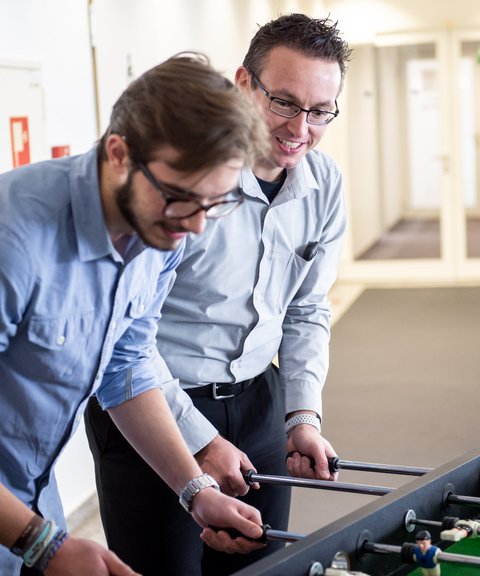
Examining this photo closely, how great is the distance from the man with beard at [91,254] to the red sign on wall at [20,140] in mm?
2031

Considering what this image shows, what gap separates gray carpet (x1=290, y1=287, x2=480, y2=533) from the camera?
4840 mm

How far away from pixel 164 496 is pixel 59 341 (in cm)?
76

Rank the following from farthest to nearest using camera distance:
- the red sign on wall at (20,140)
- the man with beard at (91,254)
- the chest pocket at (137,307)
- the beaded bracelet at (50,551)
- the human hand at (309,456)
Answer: the red sign on wall at (20,140) < the human hand at (309,456) < the chest pocket at (137,307) < the beaded bracelet at (50,551) < the man with beard at (91,254)

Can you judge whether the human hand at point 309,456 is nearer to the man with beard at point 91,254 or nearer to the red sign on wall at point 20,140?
the man with beard at point 91,254

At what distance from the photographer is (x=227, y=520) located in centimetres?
191

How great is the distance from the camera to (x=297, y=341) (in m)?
2.57

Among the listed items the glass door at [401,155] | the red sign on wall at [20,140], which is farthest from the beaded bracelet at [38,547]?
the glass door at [401,155]

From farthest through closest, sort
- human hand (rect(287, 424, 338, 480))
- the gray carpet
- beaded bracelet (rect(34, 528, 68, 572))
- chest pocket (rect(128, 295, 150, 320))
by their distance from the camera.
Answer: the gray carpet
human hand (rect(287, 424, 338, 480))
chest pocket (rect(128, 295, 150, 320))
beaded bracelet (rect(34, 528, 68, 572))

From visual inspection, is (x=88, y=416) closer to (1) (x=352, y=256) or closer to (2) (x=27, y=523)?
(2) (x=27, y=523)

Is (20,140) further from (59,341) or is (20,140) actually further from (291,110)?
(59,341)

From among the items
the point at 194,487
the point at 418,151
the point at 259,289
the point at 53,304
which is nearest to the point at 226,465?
the point at 194,487

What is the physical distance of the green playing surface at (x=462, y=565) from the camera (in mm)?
1688

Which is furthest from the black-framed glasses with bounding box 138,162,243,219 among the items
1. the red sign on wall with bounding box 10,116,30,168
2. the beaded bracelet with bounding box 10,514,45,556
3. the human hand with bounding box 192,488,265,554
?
the red sign on wall with bounding box 10,116,30,168

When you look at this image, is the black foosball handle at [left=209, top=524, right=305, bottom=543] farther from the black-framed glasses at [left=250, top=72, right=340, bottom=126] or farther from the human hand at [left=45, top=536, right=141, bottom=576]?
the black-framed glasses at [left=250, top=72, right=340, bottom=126]
